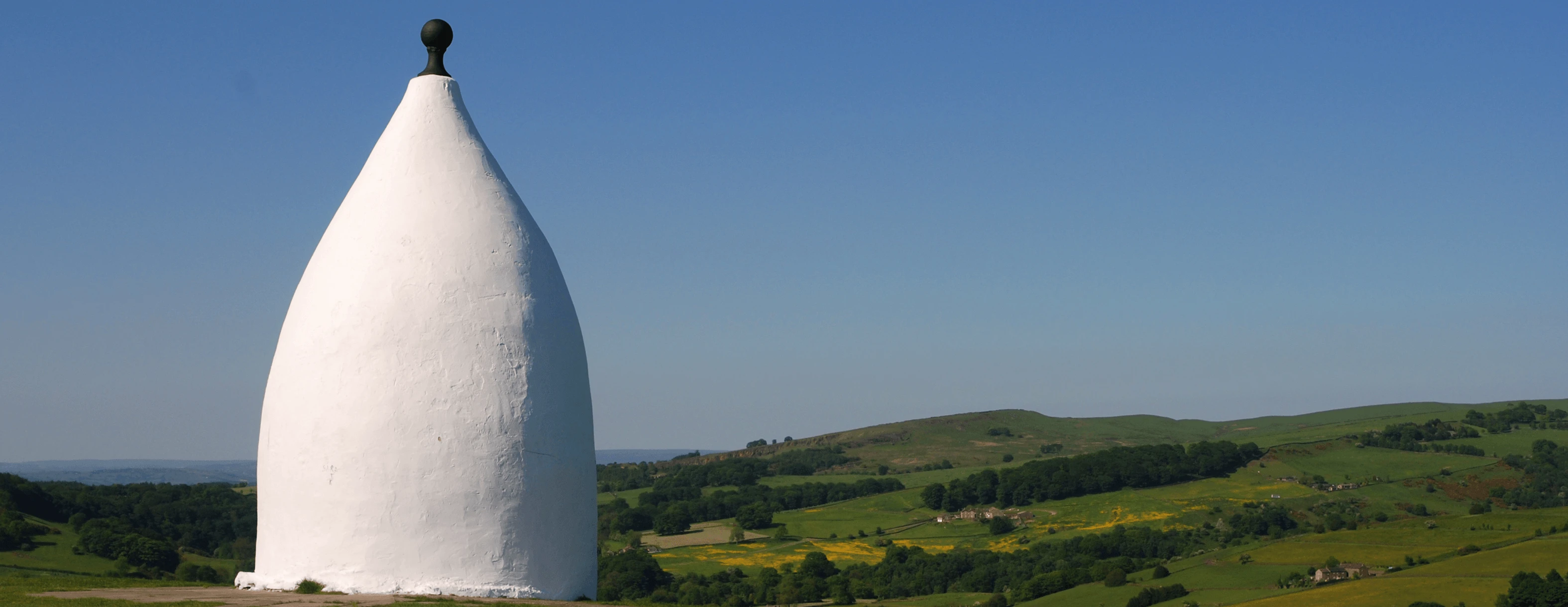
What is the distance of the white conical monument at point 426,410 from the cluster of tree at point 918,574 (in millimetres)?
45921

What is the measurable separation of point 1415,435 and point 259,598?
143512 millimetres

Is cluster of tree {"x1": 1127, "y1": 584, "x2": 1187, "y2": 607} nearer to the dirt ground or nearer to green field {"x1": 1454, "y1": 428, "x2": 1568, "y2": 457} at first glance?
the dirt ground

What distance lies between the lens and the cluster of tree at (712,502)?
11138 cm

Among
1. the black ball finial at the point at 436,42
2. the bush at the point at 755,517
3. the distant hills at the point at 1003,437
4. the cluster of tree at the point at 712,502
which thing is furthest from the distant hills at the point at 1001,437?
the black ball finial at the point at 436,42

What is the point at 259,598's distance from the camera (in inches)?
594

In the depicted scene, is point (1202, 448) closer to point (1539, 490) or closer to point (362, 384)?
point (1539, 490)

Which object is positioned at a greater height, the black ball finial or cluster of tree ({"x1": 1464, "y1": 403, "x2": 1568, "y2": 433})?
the black ball finial

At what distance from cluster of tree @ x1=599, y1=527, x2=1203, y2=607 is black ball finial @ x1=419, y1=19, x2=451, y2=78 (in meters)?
46.3

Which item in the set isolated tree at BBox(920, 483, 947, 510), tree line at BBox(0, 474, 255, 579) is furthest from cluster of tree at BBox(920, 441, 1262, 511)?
tree line at BBox(0, 474, 255, 579)

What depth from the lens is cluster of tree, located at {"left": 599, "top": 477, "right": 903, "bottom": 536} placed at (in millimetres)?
111375

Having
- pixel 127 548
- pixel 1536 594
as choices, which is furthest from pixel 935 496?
pixel 127 548

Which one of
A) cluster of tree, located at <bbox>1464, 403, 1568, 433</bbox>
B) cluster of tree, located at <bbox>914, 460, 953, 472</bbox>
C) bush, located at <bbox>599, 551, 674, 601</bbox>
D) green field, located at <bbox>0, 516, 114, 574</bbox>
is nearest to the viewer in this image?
green field, located at <bbox>0, 516, 114, 574</bbox>

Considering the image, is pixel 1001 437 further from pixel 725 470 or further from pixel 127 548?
pixel 127 548

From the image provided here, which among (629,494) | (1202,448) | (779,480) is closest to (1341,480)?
(1202,448)
